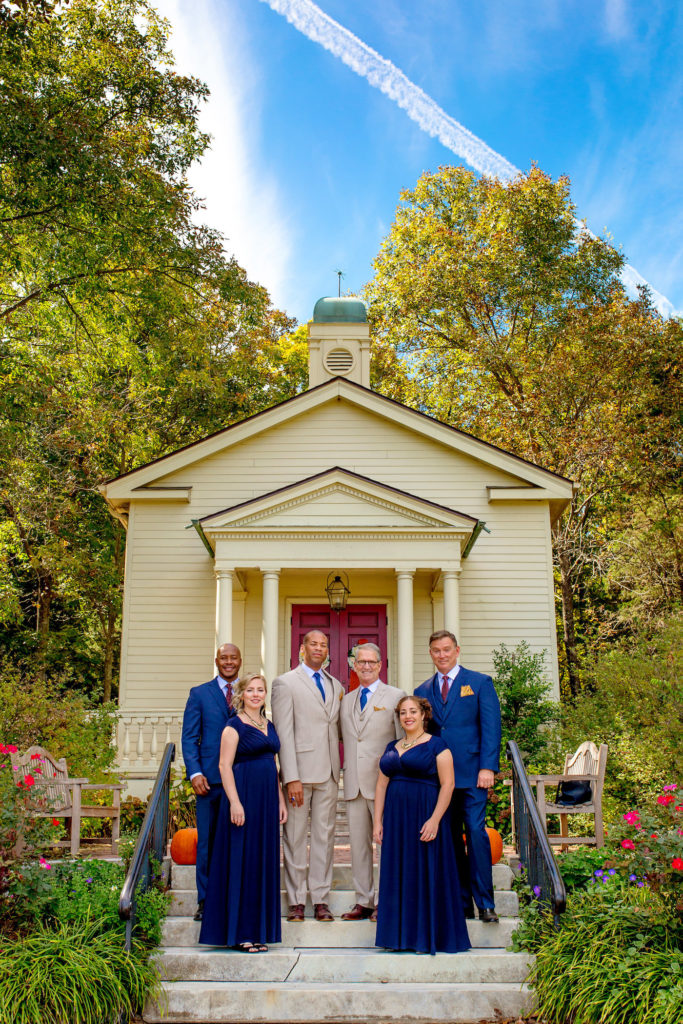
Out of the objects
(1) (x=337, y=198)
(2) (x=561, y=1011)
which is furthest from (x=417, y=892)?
(1) (x=337, y=198)

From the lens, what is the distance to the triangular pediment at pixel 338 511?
40.3ft

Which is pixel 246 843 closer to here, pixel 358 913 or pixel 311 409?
pixel 358 913

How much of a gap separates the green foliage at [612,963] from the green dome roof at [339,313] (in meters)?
13.2

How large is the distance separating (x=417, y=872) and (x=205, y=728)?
1.81 metres

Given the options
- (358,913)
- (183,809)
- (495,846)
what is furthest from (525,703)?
(358,913)

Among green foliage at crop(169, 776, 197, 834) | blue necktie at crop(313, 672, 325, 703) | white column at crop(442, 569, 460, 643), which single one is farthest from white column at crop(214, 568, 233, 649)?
blue necktie at crop(313, 672, 325, 703)

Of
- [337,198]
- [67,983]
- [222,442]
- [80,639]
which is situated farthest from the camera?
[80,639]

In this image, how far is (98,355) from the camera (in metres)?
18.0

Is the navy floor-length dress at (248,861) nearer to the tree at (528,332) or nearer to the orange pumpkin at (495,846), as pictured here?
the orange pumpkin at (495,846)

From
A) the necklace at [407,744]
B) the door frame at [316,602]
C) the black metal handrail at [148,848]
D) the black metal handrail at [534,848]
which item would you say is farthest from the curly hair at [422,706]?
the door frame at [316,602]

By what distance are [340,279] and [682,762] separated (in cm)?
1492

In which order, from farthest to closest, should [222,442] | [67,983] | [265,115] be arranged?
[265,115] → [222,442] → [67,983]

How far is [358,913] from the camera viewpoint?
6020 mm

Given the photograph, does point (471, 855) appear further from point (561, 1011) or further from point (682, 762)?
point (682, 762)
